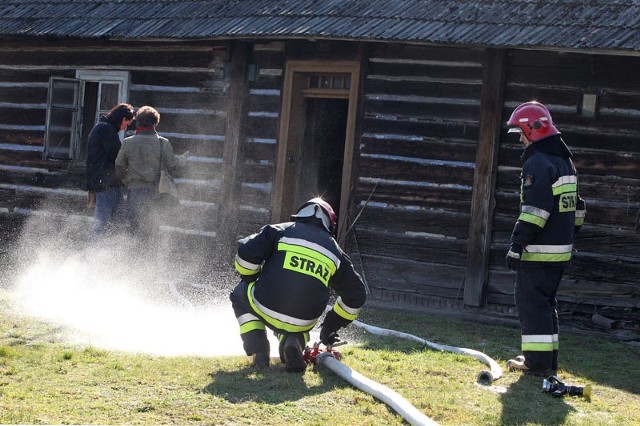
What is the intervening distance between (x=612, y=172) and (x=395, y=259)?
262 centimetres

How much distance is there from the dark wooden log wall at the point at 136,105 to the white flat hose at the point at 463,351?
15.2 ft

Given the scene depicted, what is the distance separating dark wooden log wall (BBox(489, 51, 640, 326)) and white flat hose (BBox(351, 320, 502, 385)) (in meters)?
2.72

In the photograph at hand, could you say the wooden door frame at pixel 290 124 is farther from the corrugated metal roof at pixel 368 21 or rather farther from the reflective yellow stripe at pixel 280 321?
the reflective yellow stripe at pixel 280 321

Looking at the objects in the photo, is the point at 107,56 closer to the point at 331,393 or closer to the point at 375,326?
the point at 375,326

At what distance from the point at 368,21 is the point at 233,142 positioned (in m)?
2.62

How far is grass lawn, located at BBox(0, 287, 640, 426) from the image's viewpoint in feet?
20.0

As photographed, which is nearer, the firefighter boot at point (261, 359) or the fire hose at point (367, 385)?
the fire hose at point (367, 385)

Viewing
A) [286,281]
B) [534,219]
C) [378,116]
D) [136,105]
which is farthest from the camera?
[136,105]

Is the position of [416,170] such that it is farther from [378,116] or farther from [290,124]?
[290,124]

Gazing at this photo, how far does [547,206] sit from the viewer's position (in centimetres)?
777

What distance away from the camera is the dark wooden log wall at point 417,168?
12.1 m

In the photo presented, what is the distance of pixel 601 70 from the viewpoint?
37.3ft

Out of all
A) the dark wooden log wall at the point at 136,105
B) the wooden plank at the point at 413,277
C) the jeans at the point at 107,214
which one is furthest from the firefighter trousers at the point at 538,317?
the dark wooden log wall at the point at 136,105

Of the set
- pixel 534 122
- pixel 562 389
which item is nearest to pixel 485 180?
pixel 534 122
